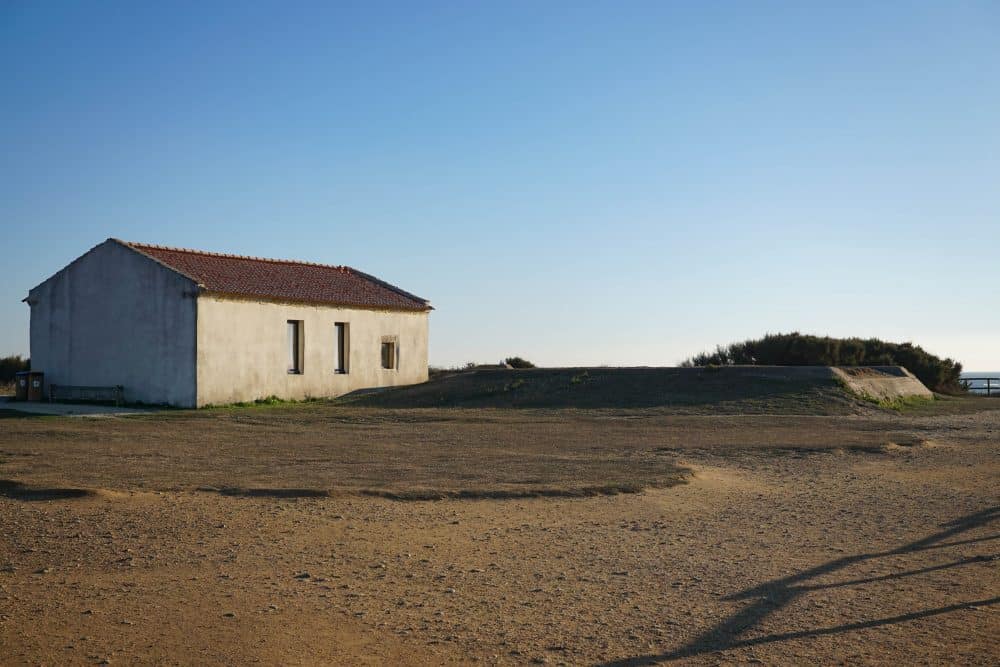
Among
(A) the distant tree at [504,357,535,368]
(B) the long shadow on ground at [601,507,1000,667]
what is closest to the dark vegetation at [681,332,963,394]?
(A) the distant tree at [504,357,535,368]

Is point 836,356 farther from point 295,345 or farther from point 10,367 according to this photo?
point 10,367

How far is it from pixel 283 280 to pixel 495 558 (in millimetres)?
24129

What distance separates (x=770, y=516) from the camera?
9430 millimetres

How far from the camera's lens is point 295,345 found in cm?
3002

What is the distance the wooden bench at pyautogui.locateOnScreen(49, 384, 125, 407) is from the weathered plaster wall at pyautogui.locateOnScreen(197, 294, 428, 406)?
2.86 meters

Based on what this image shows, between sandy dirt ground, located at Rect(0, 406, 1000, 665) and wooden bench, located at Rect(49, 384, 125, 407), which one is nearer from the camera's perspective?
sandy dirt ground, located at Rect(0, 406, 1000, 665)

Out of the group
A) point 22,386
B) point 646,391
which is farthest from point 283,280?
point 646,391

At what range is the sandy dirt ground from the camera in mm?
5363

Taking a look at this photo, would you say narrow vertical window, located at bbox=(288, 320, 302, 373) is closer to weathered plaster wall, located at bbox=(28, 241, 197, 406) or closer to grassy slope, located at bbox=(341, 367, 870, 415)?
grassy slope, located at bbox=(341, 367, 870, 415)

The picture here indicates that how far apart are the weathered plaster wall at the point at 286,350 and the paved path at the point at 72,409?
197 centimetres

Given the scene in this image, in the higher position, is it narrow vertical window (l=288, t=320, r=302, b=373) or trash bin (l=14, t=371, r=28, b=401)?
narrow vertical window (l=288, t=320, r=302, b=373)

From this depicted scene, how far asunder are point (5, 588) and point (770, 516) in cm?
682


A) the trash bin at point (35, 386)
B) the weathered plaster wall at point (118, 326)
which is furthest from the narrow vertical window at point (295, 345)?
the trash bin at point (35, 386)

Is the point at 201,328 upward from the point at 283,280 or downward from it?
downward
